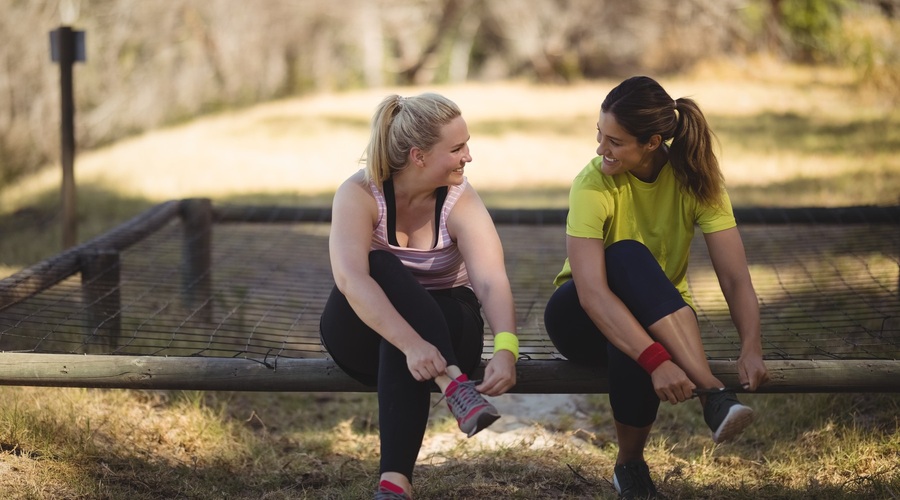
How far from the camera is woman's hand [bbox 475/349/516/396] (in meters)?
2.16

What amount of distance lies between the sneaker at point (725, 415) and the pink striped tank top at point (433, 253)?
744 mm

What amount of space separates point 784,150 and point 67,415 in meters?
7.59

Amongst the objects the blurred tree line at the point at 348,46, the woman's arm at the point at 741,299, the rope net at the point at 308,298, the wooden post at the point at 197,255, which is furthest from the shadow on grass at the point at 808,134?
the woman's arm at the point at 741,299

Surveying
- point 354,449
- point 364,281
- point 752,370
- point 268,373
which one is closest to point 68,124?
point 354,449

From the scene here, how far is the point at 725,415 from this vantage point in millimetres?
2090

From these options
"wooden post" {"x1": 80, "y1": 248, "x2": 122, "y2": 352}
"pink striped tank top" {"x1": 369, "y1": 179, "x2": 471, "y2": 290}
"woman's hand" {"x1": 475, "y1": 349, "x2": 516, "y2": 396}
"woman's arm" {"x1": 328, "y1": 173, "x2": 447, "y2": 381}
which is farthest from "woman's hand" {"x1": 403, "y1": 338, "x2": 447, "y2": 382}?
"wooden post" {"x1": 80, "y1": 248, "x2": 122, "y2": 352}

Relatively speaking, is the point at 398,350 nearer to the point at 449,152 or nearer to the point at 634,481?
the point at 449,152

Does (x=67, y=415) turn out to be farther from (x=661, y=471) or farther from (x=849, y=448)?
(x=849, y=448)

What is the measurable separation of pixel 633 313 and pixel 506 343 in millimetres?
327

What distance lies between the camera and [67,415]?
2803 mm

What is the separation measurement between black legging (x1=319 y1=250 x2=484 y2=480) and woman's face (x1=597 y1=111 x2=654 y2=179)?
1.69ft

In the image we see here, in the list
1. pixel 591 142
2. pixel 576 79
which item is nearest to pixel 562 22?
pixel 576 79

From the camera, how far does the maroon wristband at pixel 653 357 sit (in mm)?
2162

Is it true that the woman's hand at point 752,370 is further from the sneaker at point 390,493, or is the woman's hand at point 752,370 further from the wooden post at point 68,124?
the wooden post at point 68,124
